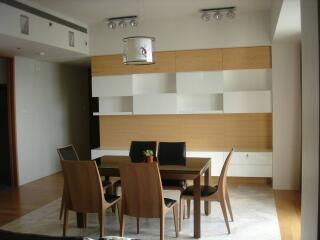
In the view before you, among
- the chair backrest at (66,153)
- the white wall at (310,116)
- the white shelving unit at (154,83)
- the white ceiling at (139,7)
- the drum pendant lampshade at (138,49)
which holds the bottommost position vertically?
the chair backrest at (66,153)

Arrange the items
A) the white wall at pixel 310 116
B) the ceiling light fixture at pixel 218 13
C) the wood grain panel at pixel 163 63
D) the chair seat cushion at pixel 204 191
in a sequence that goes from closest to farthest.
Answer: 1. the white wall at pixel 310 116
2. the chair seat cushion at pixel 204 191
3. the ceiling light fixture at pixel 218 13
4. the wood grain panel at pixel 163 63

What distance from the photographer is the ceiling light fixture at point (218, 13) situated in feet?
17.6

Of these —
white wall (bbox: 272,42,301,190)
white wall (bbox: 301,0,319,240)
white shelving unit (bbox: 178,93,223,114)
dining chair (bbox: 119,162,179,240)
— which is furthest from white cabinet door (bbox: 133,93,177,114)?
white wall (bbox: 301,0,319,240)

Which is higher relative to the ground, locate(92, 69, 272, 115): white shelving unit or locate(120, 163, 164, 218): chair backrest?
locate(92, 69, 272, 115): white shelving unit

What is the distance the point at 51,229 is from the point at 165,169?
150 cm

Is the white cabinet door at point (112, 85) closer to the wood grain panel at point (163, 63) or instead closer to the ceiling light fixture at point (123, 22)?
the wood grain panel at point (163, 63)

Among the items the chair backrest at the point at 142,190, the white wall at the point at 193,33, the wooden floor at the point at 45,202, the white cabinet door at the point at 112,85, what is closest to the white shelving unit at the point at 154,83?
the white cabinet door at the point at 112,85

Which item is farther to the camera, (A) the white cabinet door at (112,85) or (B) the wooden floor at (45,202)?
(A) the white cabinet door at (112,85)

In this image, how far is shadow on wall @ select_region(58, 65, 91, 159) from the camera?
7.57 m

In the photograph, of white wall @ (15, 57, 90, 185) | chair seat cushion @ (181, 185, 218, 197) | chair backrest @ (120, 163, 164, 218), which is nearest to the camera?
chair backrest @ (120, 163, 164, 218)

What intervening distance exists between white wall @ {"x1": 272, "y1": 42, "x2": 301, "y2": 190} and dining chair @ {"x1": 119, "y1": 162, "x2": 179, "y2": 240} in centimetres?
277

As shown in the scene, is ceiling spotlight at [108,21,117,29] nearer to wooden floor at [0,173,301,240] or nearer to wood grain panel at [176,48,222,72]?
wood grain panel at [176,48,222,72]

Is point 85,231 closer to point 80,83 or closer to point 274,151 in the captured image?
point 274,151

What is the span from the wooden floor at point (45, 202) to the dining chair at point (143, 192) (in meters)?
1.35
